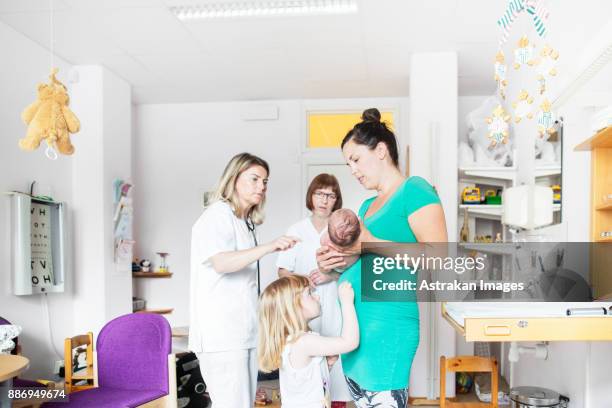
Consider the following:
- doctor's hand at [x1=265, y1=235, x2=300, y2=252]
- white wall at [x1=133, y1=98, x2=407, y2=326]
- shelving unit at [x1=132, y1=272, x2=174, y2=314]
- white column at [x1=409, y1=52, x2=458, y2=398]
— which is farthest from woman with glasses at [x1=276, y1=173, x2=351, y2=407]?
shelving unit at [x1=132, y1=272, x2=174, y2=314]

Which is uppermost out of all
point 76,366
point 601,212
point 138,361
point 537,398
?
point 601,212

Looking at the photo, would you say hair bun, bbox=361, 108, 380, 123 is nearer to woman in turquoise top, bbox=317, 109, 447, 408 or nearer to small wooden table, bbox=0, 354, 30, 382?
woman in turquoise top, bbox=317, 109, 447, 408

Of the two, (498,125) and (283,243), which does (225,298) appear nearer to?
(283,243)

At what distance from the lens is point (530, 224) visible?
319 cm

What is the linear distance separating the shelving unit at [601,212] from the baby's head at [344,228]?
3.08 ft

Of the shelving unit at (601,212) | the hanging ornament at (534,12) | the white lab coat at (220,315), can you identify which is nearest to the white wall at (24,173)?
the white lab coat at (220,315)

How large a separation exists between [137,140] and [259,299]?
386 cm

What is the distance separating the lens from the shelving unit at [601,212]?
196 centimetres

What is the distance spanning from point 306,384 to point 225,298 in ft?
1.38

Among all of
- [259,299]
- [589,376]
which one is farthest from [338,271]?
[589,376]

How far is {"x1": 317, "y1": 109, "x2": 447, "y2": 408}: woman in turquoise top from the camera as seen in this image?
1.47 meters

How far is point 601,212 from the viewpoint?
80.2 inches

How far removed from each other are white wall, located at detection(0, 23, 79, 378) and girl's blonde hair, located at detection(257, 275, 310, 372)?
2.09 metres

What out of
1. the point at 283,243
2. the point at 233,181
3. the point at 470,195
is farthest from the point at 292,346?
the point at 470,195
